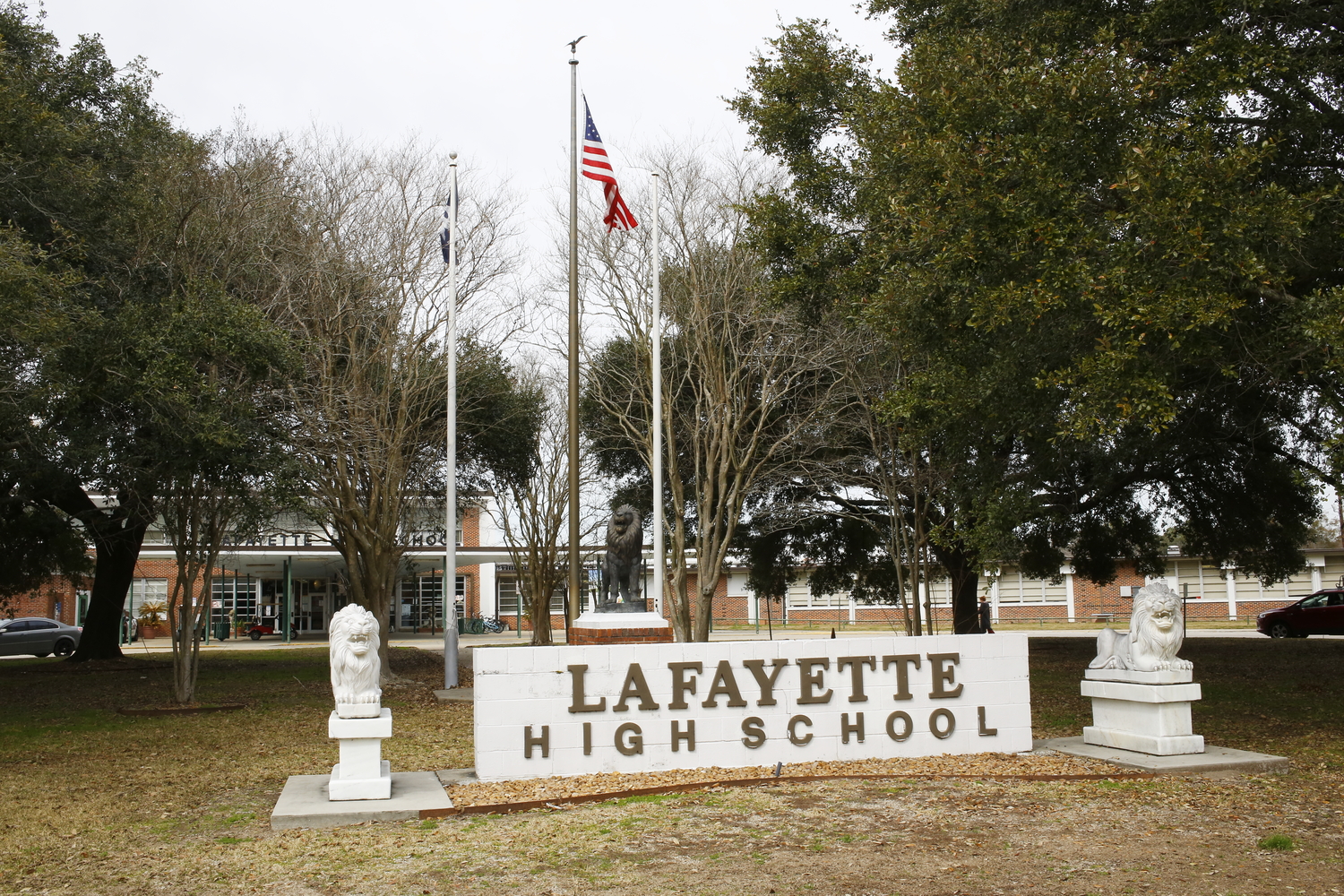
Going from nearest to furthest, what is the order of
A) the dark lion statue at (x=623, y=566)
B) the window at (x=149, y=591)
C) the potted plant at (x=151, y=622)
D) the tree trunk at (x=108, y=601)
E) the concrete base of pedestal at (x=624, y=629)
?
the concrete base of pedestal at (x=624, y=629)
the dark lion statue at (x=623, y=566)
the tree trunk at (x=108, y=601)
the potted plant at (x=151, y=622)
the window at (x=149, y=591)

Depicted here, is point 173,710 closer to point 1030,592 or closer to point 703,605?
point 703,605

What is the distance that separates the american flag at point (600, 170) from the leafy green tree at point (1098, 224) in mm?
3799

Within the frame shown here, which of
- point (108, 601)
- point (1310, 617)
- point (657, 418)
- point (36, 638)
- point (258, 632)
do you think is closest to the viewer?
point (657, 418)

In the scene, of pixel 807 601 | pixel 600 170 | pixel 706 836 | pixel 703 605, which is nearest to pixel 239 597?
pixel 807 601

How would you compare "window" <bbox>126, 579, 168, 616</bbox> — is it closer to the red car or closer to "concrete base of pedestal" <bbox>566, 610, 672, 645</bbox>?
the red car

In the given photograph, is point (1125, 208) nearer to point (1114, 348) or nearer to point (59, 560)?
point (1114, 348)

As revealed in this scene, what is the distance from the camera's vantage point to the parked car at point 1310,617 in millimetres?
31703

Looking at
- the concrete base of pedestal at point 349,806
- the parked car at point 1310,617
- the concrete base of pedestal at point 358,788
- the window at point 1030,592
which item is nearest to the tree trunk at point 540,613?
the concrete base of pedestal at point 349,806

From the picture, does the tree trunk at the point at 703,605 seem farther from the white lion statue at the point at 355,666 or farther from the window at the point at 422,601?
the window at the point at 422,601

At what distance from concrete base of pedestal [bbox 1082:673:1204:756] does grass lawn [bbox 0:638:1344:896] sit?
0.79 metres

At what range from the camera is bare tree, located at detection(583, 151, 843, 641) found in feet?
71.3

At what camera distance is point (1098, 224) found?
11.5 metres

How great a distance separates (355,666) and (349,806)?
3.71 ft

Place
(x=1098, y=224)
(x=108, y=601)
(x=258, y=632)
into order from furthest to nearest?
(x=258, y=632) → (x=108, y=601) → (x=1098, y=224)
